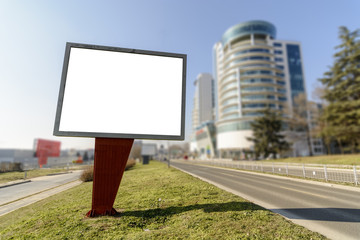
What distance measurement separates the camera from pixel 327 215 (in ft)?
21.4

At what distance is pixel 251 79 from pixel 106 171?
67003 mm

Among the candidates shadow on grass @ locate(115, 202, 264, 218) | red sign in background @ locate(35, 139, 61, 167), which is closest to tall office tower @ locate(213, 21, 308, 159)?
shadow on grass @ locate(115, 202, 264, 218)

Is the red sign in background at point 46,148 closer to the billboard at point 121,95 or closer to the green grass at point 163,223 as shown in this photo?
the green grass at point 163,223

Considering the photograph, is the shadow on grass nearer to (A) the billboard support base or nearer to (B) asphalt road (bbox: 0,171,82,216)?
(A) the billboard support base

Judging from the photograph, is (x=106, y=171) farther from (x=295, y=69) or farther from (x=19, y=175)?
(x=295, y=69)

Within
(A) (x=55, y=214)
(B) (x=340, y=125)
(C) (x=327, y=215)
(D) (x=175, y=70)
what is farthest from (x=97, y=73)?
(B) (x=340, y=125)

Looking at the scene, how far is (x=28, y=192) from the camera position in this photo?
11.9 m

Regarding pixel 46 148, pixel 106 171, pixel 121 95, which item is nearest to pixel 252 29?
pixel 121 95

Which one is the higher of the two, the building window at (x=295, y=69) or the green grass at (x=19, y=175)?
the building window at (x=295, y=69)

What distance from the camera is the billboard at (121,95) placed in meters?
7.04

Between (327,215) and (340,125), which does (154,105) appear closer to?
(327,215)

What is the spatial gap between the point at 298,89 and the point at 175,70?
255 feet

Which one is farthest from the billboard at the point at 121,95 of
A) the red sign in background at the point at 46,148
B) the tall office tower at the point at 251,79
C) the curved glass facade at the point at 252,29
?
the curved glass facade at the point at 252,29

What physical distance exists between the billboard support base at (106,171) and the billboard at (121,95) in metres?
0.47
